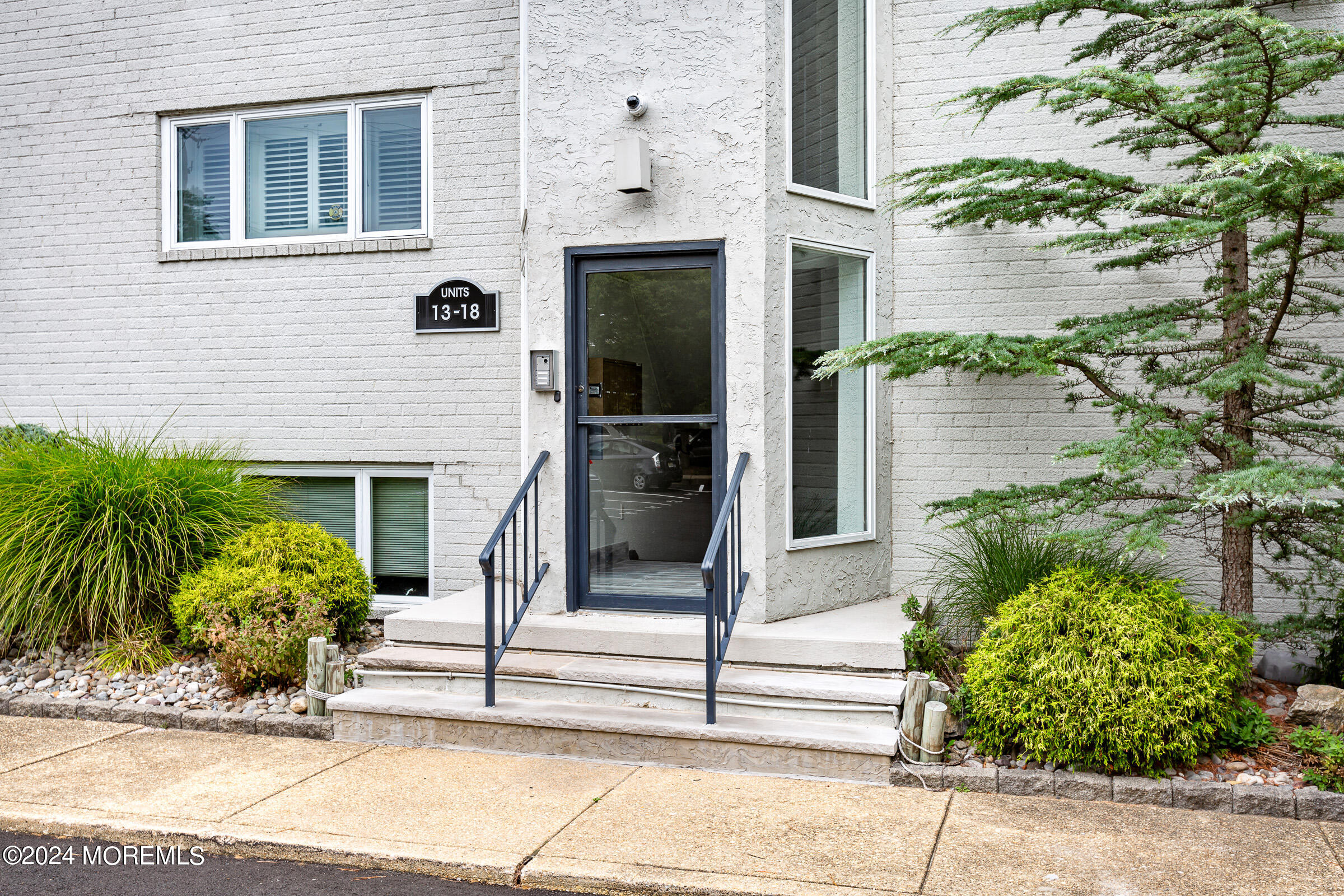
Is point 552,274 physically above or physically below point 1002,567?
above

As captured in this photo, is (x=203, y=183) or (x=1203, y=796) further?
(x=203, y=183)

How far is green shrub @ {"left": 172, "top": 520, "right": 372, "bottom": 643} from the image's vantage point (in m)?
5.75

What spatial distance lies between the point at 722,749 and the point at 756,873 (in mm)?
1112

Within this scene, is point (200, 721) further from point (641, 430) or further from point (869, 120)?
point (869, 120)

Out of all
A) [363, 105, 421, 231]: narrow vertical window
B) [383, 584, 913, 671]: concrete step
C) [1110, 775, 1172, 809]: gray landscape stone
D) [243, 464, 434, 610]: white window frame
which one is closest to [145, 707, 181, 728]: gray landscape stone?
[383, 584, 913, 671]: concrete step

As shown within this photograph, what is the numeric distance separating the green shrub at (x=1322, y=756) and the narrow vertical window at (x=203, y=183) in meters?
7.65

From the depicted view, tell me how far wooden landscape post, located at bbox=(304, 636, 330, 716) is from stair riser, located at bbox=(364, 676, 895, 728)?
0.23 metres

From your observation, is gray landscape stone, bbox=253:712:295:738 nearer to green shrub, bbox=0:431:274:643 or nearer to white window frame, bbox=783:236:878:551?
green shrub, bbox=0:431:274:643

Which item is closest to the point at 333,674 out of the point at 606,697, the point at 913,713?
the point at 606,697

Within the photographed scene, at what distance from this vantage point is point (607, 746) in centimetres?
478

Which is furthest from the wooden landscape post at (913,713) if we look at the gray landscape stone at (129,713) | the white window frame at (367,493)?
the gray landscape stone at (129,713)

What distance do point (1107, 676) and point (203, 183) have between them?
23.9 ft

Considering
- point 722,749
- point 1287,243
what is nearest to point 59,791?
point 722,749

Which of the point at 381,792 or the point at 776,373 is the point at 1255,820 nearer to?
the point at 776,373
